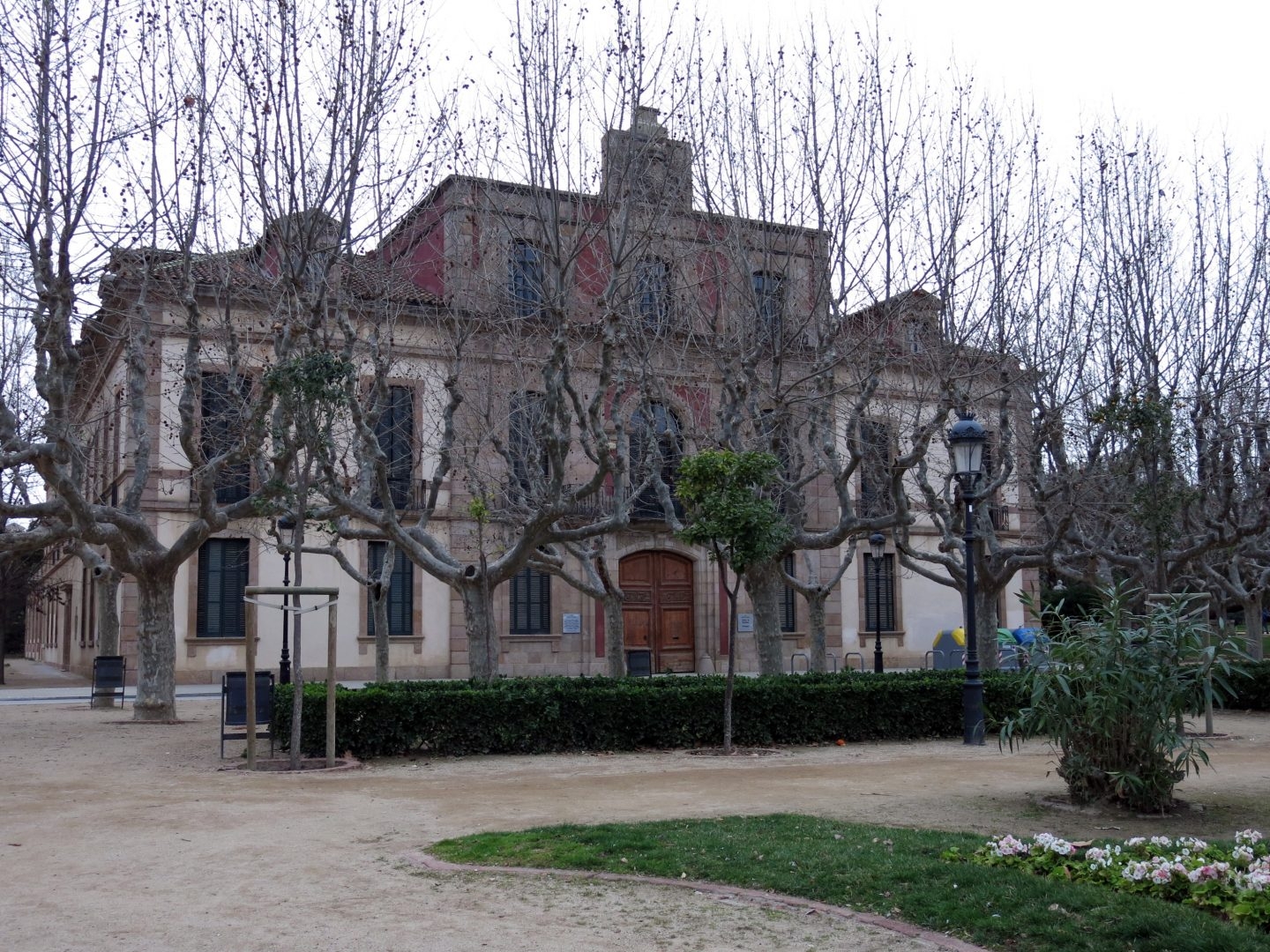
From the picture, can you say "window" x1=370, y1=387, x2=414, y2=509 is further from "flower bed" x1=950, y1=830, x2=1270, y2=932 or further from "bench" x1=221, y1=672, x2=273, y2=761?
"flower bed" x1=950, y1=830, x2=1270, y2=932

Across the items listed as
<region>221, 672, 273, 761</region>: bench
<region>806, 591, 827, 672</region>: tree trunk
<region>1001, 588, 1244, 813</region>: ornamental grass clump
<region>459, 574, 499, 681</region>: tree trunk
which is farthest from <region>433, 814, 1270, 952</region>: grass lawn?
<region>806, 591, 827, 672</region>: tree trunk

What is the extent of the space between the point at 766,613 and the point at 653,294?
545cm

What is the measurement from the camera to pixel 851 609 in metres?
34.8

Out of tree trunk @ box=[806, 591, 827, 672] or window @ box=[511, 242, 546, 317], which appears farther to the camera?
tree trunk @ box=[806, 591, 827, 672]

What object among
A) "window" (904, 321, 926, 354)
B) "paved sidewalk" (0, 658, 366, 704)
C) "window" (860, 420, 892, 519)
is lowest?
"paved sidewalk" (0, 658, 366, 704)

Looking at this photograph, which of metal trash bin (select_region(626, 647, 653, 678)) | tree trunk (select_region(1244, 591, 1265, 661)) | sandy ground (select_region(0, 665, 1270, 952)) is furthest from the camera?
tree trunk (select_region(1244, 591, 1265, 661))

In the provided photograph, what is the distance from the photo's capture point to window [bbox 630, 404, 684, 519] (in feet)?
60.3

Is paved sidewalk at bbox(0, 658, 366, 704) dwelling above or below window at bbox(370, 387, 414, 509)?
below

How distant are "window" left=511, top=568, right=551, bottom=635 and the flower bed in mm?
23737

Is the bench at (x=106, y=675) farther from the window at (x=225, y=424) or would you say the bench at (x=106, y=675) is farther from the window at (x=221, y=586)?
the window at (x=221, y=586)

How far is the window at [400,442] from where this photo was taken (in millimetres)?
24797

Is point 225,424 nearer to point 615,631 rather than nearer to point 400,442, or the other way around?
point 400,442

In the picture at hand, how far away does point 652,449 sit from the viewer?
18156 millimetres

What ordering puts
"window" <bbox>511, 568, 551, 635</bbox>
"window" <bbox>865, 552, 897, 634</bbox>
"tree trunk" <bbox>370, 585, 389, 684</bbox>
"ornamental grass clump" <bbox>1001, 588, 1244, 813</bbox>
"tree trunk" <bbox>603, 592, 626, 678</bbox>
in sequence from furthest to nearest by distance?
"window" <bbox>865, 552, 897, 634</bbox>, "window" <bbox>511, 568, 551, 635</bbox>, "tree trunk" <bbox>603, 592, 626, 678</bbox>, "tree trunk" <bbox>370, 585, 389, 684</bbox>, "ornamental grass clump" <bbox>1001, 588, 1244, 813</bbox>
